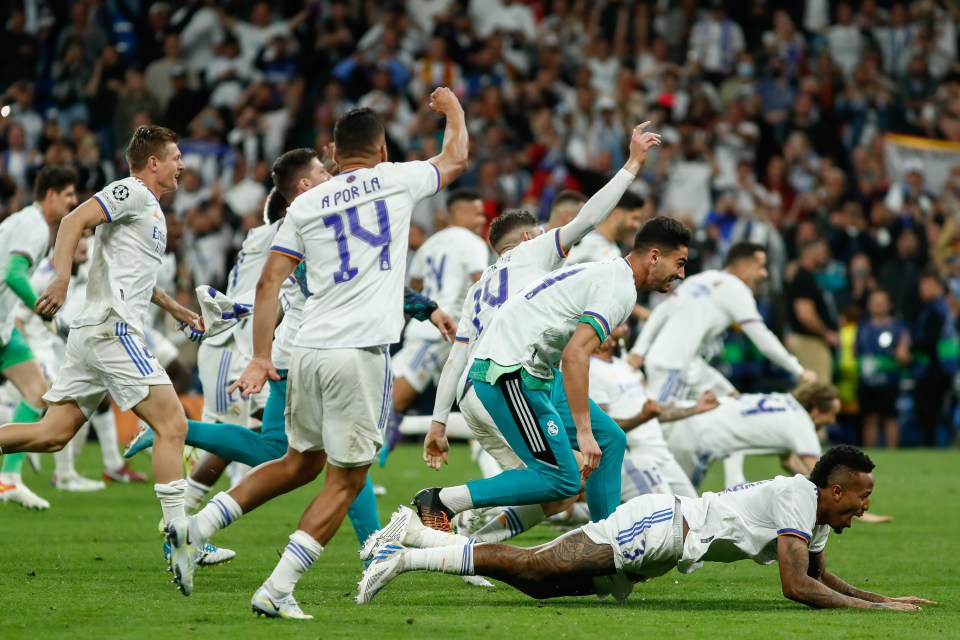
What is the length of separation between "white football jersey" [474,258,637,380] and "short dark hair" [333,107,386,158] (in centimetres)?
124

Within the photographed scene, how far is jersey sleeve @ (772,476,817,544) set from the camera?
6.68 meters

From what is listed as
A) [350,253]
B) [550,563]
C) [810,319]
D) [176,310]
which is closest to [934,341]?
[810,319]

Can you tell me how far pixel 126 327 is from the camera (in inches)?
310

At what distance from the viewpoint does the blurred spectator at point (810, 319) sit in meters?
18.4

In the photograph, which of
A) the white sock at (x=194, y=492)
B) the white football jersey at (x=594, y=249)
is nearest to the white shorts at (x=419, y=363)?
the white football jersey at (x=594, y=249)

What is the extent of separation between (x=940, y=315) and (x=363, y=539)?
13459 mm

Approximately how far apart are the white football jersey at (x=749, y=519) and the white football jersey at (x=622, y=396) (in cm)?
Answer: 305

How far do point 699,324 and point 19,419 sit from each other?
19.1 feet

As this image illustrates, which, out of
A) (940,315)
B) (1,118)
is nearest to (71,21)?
(1,118)

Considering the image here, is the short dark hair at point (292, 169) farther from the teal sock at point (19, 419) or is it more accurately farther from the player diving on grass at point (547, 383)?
the teal sock at point (19, 419)

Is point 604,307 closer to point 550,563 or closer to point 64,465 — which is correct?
point 550,563

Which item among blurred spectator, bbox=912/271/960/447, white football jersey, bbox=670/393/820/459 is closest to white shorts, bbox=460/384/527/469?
white football jersey, bbox=670/393/820/459

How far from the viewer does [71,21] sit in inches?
886

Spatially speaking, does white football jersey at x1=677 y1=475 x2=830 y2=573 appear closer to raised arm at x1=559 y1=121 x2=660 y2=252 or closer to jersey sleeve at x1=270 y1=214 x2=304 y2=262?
raised arm at x1=559 y1=121 x2=660 y2=252
